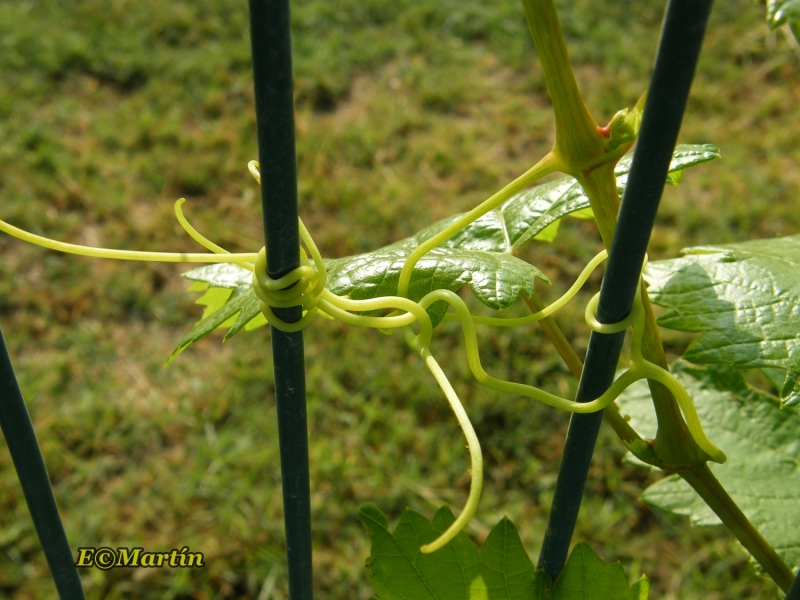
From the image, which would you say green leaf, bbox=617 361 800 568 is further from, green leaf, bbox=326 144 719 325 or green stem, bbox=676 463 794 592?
green leaf, bbox=326 144 719 325

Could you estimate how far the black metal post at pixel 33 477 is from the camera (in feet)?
1.89

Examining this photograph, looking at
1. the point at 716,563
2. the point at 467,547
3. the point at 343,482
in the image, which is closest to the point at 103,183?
the point at 343,482

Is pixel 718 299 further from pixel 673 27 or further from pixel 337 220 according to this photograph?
pixel 337 220

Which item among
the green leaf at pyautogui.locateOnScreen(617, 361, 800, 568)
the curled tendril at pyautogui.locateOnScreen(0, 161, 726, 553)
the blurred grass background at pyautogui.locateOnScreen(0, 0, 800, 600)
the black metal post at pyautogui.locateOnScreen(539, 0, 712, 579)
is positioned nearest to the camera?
the black metal post at pyautogui.locateOnScreen(539, 0, 712, 579)

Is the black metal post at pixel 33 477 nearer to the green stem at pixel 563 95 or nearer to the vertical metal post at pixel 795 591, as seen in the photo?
the green stem at pixel 563 95

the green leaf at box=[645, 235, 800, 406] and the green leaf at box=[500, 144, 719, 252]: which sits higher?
the green leaf at box=[500, 144, 719, 252]

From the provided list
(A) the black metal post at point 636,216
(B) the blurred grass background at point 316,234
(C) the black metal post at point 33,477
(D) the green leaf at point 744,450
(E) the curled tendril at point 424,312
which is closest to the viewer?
(A) the black metal post at point 636,216

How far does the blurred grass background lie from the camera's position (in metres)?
1.80

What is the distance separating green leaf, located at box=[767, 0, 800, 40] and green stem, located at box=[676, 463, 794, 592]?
0.29 m

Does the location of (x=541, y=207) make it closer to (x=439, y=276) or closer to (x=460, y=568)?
(x=439, y=276)

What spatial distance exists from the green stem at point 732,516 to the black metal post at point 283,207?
0.27m

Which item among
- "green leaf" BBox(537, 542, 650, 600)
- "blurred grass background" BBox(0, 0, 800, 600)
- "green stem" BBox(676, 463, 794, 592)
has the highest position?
"blurred grass background" BBox(0, 0, 800, 600)

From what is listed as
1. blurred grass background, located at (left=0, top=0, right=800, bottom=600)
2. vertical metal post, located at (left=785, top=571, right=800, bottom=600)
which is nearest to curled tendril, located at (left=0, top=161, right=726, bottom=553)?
vertical metal post, located at (left=785, top=571, right=800, bottom=600)

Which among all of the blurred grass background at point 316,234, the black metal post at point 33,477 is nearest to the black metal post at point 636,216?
the black metal post at point 33,477
